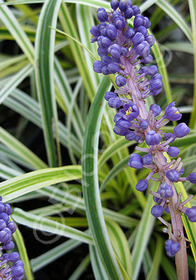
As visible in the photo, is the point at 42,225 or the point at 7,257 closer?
the point at 7,257

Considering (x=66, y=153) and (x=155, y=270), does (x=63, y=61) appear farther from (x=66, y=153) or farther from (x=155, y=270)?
(x=155, y=270)

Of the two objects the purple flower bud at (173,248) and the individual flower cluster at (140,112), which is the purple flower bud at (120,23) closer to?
the individual flower cluster at (140,112)

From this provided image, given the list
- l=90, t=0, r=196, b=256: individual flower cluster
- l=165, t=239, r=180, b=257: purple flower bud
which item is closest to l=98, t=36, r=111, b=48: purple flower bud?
l=90, t=0, r=196, b=256: individual flower cluster

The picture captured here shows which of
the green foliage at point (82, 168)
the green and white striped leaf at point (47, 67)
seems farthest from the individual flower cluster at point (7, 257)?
the green and white striped leaf at point (47, 67)

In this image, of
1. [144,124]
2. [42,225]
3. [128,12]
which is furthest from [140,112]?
[42,225]

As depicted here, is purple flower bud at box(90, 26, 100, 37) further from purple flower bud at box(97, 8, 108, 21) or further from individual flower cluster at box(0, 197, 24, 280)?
individual flower cluster at box(0, 197, 24, 280)

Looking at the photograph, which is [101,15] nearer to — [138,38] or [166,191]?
[138,38]

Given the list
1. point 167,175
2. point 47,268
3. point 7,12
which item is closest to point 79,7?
point 7,12
